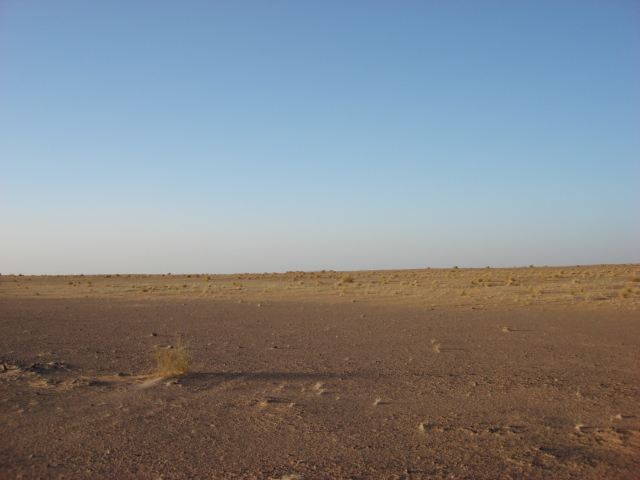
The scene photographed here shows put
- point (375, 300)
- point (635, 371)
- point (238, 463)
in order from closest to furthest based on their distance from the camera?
point (238, 463) → point (635, 371) → point (375, 300)

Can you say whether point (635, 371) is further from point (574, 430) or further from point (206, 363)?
point (206, 363)

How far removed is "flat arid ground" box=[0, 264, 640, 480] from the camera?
5734mm

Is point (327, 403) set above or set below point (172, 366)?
below

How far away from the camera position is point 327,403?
8125 mm

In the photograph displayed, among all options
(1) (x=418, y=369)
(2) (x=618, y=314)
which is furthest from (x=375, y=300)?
(1) (x=418, y=369)

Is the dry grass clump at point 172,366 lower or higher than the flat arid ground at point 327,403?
higher

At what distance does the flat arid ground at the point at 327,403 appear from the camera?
573 centimetres

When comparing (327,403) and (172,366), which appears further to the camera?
(172,366)

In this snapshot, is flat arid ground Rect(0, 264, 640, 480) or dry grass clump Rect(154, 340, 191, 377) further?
dry grass clump Rect(154, 340, 191, 377)

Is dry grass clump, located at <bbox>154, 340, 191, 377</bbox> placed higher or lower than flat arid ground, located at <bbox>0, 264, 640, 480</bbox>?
higher

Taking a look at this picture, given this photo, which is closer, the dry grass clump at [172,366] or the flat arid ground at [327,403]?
the flat arid ground at [327,403]

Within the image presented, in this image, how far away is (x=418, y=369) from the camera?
10.7 metres

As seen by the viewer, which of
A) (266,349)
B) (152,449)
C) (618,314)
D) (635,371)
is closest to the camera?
(152,449)

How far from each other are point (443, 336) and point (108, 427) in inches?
417
